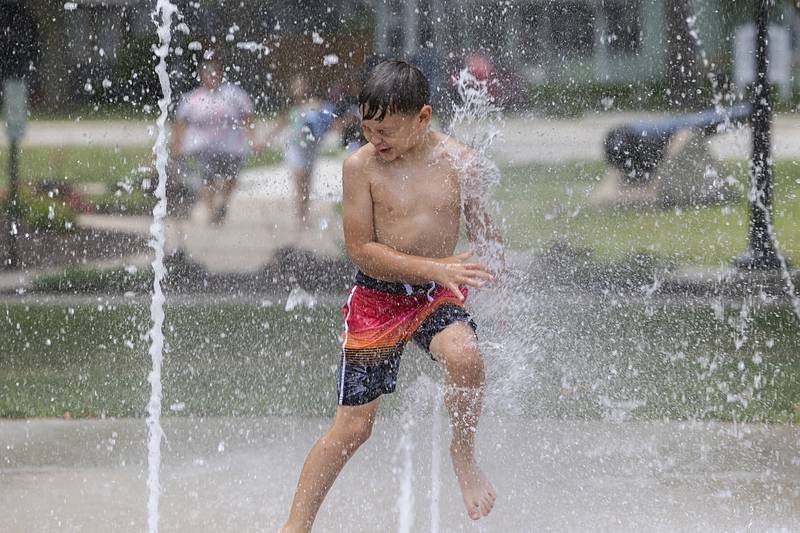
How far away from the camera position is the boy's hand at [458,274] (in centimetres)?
256

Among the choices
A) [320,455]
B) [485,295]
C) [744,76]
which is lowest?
[320,455]

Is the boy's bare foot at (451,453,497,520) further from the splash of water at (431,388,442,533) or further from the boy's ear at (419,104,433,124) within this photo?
the boy's ear at (419,104,433,124)

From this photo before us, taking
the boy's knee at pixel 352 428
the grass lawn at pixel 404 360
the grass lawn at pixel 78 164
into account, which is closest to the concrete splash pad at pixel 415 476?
the grass lawn at pixel 404 360

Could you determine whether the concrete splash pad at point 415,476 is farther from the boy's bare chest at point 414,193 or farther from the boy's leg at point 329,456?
the boy's bare chest at point 414,193

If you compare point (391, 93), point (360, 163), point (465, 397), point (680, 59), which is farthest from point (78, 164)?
point (465, 397)

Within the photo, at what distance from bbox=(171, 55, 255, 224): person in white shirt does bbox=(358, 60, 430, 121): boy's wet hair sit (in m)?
3.54

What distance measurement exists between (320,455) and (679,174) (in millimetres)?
4582

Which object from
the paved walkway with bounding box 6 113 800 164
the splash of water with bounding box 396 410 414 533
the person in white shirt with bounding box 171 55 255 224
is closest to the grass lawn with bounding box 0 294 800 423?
the splash of water with bounding box 396 410 414 533

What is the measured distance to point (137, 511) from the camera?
322 cm

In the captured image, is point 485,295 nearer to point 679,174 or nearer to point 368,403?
point 368,403

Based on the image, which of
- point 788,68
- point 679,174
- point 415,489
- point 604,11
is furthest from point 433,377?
point 788,68

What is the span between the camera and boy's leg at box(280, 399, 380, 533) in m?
2.75

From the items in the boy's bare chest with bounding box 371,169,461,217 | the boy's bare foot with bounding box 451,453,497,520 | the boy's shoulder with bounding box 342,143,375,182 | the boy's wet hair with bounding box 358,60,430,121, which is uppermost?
the boy's wet hair with bounding box 358,60,430,121

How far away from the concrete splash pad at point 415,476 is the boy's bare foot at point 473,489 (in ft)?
0.91
